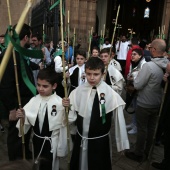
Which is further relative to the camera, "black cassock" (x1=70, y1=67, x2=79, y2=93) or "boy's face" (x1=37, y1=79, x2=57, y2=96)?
A: "black cassock" (x1=70, y1=67, x2=79, y2=93)

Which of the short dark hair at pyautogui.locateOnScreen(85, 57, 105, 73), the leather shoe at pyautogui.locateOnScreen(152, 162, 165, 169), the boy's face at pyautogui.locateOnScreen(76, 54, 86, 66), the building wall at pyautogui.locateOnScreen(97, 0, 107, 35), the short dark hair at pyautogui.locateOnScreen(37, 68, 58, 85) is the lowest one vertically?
the leather shoe at pyautogui.locateOnScreen(152, 162, 165, 169)

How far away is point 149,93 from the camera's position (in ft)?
11.5

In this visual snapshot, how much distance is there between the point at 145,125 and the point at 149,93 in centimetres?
52

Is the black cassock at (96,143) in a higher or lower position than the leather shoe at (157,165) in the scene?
higher

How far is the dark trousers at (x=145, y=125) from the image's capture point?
11.8 feet

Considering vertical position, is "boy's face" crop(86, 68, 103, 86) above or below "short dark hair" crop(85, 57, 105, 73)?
below

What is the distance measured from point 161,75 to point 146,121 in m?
0.74

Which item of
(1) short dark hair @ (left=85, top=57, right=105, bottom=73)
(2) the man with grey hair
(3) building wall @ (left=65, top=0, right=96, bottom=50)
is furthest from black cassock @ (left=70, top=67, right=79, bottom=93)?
(3) building wall @ (left=65, top=0, right=96, bottom=50)

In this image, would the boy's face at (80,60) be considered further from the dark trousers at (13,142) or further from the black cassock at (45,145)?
the black cassock at (45,145)

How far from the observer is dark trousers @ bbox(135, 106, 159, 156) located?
3.58 m

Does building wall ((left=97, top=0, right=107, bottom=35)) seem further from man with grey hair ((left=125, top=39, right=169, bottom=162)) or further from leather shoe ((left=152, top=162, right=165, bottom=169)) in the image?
leather shoe ((left=152, top=162, right=165, bottom=169))

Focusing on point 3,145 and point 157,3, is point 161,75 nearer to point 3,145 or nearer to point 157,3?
point 3,145

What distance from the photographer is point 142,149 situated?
383 cm

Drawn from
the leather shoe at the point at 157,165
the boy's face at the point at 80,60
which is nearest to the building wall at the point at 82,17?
the boy's face at the point at 80,60
